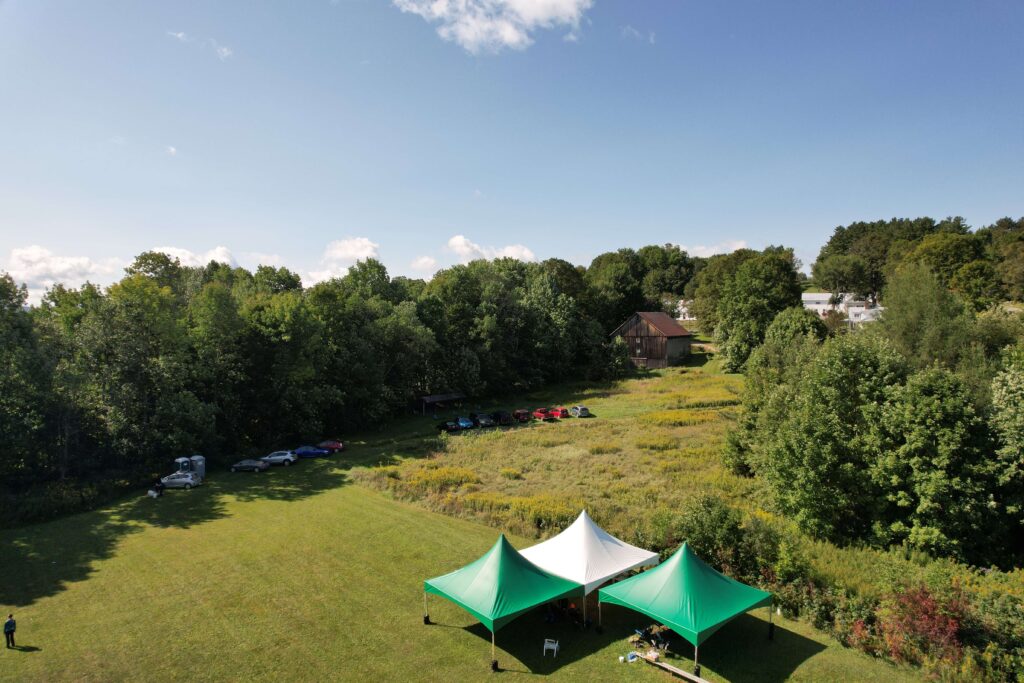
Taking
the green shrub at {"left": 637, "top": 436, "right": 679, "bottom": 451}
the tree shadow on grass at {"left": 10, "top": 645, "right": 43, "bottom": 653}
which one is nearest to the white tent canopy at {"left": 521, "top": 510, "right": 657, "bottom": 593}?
the tree shadow on grass at {"left": 10, "top": 645, "right": 43, "bottom": 653}

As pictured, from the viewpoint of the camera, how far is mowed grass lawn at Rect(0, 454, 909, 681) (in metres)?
14.8

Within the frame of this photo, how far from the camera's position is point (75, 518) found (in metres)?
27.6

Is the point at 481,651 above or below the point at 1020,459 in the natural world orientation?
below

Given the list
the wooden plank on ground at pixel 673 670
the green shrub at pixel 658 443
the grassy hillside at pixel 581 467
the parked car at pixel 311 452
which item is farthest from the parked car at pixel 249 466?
the wooden plank on ground at pixel 673 670

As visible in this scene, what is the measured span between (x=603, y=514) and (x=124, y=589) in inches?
739

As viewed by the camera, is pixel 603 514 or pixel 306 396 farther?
pixel 306 396

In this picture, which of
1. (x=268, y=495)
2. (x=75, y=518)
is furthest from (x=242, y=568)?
(x=75, y=518)

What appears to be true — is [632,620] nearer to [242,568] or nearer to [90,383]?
[242,568]

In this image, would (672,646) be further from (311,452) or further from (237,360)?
(237,360)

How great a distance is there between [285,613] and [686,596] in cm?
1262

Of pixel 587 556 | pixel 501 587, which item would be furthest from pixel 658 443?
pixel 501 587

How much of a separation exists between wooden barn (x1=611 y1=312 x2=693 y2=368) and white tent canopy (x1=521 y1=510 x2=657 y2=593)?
57.5m

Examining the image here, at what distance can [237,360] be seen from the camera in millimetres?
42656

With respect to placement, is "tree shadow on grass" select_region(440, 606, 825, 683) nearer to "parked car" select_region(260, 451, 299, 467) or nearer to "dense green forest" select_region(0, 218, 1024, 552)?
"dense green forest" select_region(0, 218, 1024, 552)
